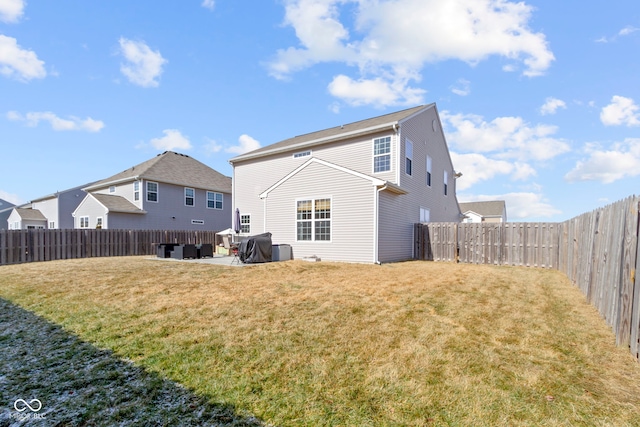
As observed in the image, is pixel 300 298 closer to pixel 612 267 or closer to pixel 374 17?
pixel 612 267

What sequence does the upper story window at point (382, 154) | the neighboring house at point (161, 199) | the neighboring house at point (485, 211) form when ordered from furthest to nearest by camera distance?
1. the neighboring house at point (485, 211)
2. the neighboring house at point (161, 199)
3. the upper story window at point (382, 154)

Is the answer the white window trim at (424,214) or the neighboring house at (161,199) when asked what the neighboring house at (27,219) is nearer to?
the neighboring house at (161,199)

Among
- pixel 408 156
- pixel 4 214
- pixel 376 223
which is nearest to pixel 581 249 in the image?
pixel 376 223

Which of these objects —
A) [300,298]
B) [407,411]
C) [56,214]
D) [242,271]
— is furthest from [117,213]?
[407,411]

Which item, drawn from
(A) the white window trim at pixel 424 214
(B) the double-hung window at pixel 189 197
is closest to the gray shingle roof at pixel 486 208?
(A) the white window trim at pixel 424 214

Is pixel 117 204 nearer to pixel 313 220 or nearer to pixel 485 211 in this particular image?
pixel 313 220

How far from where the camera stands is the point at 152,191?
69.3ft

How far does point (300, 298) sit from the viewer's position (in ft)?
18.9

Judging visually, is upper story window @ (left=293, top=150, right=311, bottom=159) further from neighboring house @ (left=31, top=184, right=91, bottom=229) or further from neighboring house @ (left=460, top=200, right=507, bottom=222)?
neighboring house @ (left=460, top=200, right=507, bottom=222)

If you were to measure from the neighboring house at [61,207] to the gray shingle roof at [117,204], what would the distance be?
304 inches

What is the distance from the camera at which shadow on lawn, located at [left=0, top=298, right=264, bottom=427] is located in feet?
7.11

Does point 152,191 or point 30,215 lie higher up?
point 152,191

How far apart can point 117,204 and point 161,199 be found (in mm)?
2740

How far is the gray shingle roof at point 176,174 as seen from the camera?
21.4m
